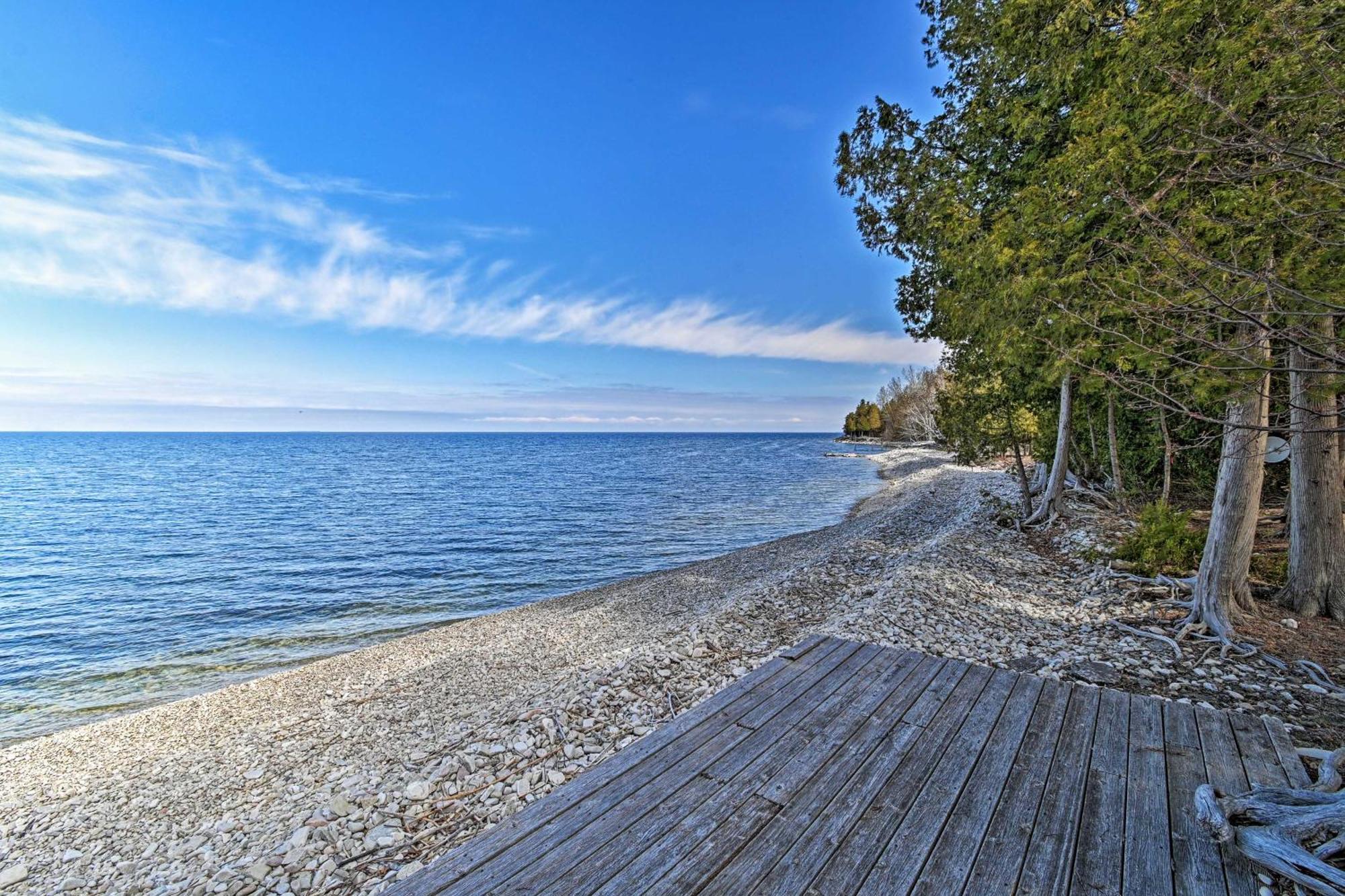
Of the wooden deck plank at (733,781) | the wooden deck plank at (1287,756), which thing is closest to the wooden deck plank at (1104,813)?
the wooden deck plank at (1287,756)

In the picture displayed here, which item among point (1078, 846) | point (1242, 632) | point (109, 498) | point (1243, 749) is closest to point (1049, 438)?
point (1242, 632)

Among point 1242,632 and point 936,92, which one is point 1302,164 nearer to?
point 1242,632

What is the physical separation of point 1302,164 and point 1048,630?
5.04 metres

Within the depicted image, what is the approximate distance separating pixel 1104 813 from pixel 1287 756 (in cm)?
142

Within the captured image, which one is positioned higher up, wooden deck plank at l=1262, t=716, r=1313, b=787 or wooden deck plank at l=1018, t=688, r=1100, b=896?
wooden deck plank at l=1262, t=716, r=1313, b=787

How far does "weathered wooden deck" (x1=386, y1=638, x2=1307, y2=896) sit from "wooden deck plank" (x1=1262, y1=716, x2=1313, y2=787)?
0.4 inches

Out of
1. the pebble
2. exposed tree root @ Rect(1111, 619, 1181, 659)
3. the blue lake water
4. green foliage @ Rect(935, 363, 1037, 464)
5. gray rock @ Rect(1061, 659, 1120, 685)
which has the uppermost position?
green foliage @ Rect(935, 363, 1037, 464)

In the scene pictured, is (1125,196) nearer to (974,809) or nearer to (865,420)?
(974,809)

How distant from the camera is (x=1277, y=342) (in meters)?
6.54

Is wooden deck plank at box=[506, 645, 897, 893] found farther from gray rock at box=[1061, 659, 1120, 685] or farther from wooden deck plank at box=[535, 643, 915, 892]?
gray rock at box=[1061, 659, 1120, 685]

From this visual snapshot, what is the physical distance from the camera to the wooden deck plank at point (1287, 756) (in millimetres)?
2789

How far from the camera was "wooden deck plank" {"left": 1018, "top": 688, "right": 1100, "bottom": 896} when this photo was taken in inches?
86.4

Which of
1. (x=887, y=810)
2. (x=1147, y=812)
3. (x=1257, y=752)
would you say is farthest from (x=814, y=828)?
(x=1257, y=752)

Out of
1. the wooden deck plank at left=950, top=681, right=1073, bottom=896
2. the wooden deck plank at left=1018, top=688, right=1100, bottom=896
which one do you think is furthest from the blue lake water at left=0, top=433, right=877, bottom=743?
the wooden deck plank at left=1018, top=688, right=1100, bottom=896
